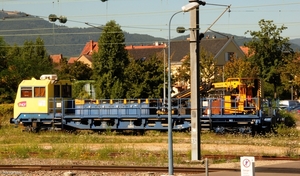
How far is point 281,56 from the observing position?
75.7m

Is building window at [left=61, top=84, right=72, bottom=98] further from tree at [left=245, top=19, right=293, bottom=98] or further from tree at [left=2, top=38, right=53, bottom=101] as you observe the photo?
tree at [left=245, top=19, right=293, bottom=98]

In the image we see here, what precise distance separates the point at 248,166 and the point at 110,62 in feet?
198

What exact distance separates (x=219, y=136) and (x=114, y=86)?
101 ft

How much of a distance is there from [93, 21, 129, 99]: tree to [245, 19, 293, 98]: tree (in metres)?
15.2

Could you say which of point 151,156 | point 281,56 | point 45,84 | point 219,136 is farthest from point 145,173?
point 281,56

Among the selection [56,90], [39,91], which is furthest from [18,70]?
[39,91]

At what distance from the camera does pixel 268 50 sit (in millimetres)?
74938

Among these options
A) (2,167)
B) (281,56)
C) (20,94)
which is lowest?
(2,167)

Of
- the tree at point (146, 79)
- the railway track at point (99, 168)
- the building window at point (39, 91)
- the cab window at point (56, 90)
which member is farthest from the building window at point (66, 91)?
the railway track at point (99, 168)

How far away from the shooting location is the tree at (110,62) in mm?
69000

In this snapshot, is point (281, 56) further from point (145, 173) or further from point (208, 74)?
point (145, 173)

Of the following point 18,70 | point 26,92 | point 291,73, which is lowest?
point 26,92

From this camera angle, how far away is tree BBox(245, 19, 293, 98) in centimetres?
7388

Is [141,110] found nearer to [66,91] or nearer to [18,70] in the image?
[66,91]
